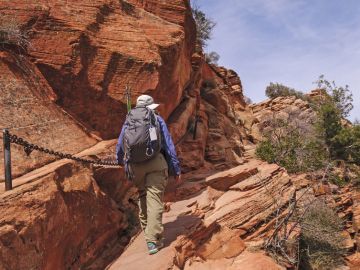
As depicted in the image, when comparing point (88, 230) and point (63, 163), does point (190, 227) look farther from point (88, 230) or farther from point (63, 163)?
point (63, 163)

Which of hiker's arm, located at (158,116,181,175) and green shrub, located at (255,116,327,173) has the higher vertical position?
hiker's arm, located at (158,116,181,175)

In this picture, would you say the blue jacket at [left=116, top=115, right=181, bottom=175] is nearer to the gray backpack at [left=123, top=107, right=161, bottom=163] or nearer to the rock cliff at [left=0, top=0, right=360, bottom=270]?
the gray backpack at [left=123, top=107, right=161, bottom=163]

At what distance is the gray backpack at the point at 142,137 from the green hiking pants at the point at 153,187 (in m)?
0.13

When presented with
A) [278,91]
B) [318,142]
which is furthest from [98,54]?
[278,91]

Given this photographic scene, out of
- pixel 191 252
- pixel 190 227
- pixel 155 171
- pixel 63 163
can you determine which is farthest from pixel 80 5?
pixel 191 252

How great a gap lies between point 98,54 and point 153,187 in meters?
3.33

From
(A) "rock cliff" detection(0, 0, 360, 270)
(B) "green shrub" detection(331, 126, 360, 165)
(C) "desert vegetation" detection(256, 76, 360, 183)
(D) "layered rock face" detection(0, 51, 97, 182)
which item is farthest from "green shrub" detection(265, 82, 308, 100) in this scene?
(D) "layered rock face" detection(0, 51, 97, 182)

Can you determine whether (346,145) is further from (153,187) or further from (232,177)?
(153,187)

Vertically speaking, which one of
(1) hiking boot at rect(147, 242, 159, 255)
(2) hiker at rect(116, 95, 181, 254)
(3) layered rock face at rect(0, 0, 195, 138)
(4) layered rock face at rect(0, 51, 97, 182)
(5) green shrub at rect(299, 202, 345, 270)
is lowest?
(5) green shrub at rect(299, 202, 345, 270)

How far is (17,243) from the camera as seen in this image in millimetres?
4348

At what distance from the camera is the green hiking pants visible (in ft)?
15.9

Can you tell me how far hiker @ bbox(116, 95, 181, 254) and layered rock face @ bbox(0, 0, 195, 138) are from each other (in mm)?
2340

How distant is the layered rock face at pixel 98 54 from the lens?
22.8 ft

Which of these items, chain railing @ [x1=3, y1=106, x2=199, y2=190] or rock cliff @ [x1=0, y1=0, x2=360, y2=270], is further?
rock cliff @ [x1=0, y1=0, x2=360, y2=270]
